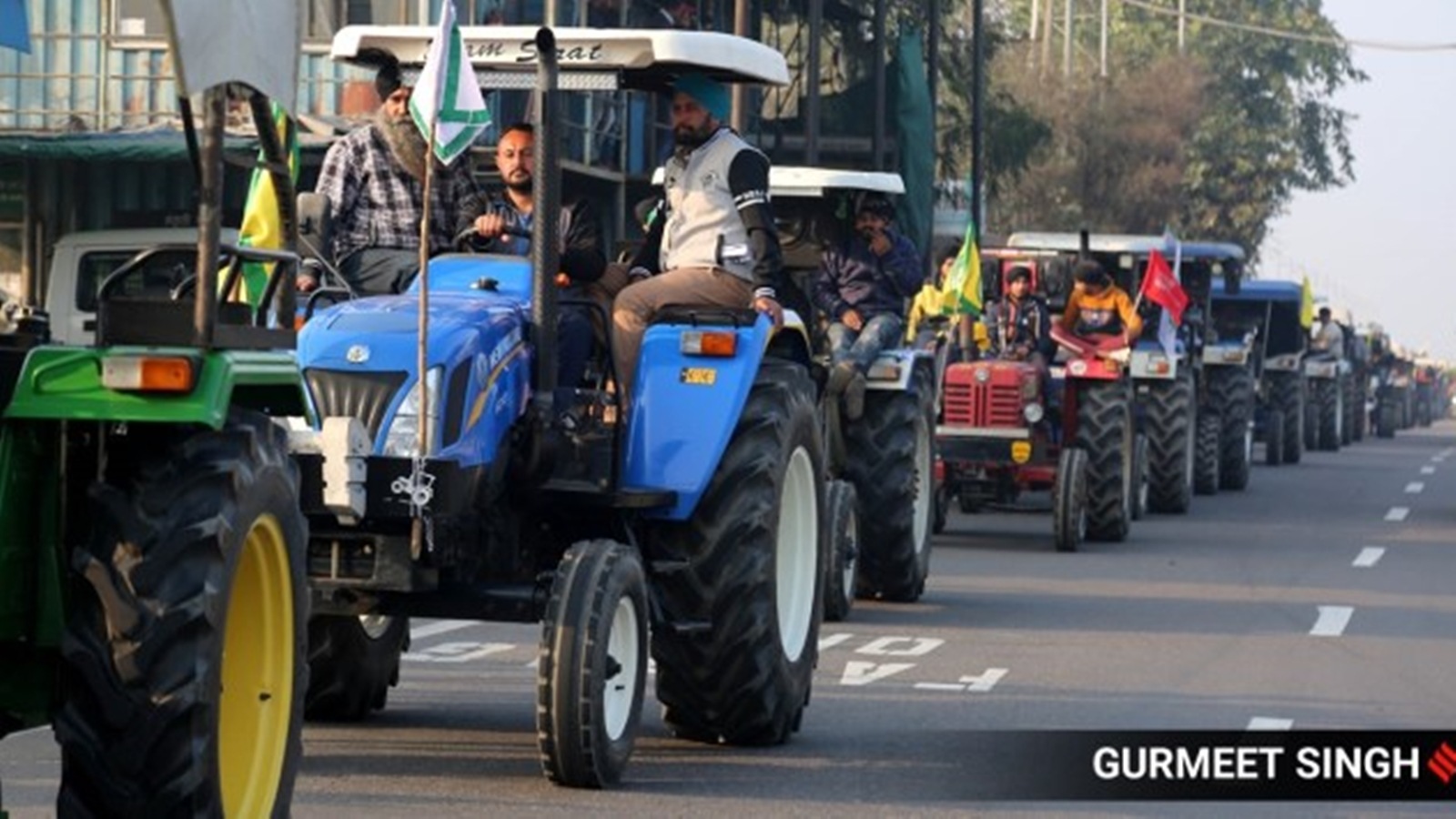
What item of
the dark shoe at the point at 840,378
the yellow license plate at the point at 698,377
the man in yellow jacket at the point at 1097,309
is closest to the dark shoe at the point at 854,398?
the dark shoe at the point at 840,378

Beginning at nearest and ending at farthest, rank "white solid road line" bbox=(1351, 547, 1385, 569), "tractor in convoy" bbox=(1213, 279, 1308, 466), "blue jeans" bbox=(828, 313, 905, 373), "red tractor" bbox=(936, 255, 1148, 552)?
"blue jeans" bbox=(828, 313, 905, 373) < "white solid road line" bbox=(1351, 547, 1385, 569) < "red tractor" bbox=(936, 255, 1148, 552) < "tractor in convoy" bbox=(1213, 279, 1308, 466)

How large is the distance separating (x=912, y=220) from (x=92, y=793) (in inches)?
1249

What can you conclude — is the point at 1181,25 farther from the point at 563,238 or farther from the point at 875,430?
the point at 563,238

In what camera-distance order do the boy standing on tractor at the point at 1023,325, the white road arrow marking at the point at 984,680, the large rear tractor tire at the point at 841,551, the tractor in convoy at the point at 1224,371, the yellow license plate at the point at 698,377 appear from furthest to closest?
1. the tractor in convoy at the point at 1224,371
2. the boy standing on tractor at the point at 1023,325
3. the large rear tractor tire at the point at 841,551
4. the white road arrow marking at the point at 984,680
5. the yellow license plate at the point at 698,377

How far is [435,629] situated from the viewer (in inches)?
635

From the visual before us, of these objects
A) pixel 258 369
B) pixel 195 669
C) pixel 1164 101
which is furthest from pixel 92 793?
pixel 1164 101

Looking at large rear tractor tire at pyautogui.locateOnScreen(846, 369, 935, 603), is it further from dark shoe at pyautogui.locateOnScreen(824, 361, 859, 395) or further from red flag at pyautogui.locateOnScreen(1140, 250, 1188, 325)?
red flag at pyautogui.locateOnScreen(1140, 250, 1188, 325)

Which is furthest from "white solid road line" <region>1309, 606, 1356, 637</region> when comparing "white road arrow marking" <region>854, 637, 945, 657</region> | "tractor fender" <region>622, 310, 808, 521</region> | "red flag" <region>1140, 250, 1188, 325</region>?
"red flag" <region>1140, 250, 1188, 325</region>

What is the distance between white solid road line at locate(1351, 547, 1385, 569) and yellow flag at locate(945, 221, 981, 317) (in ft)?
13.2

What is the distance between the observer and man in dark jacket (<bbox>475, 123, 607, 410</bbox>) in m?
11.5

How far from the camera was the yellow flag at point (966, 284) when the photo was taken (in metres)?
27.0

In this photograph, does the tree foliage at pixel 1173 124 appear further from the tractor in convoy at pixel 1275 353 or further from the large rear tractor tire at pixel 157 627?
the large rear tractor tire at pixel 157 627

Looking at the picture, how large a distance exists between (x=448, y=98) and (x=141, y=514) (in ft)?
13.3

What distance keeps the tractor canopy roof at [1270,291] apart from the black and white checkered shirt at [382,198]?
1106 inches
